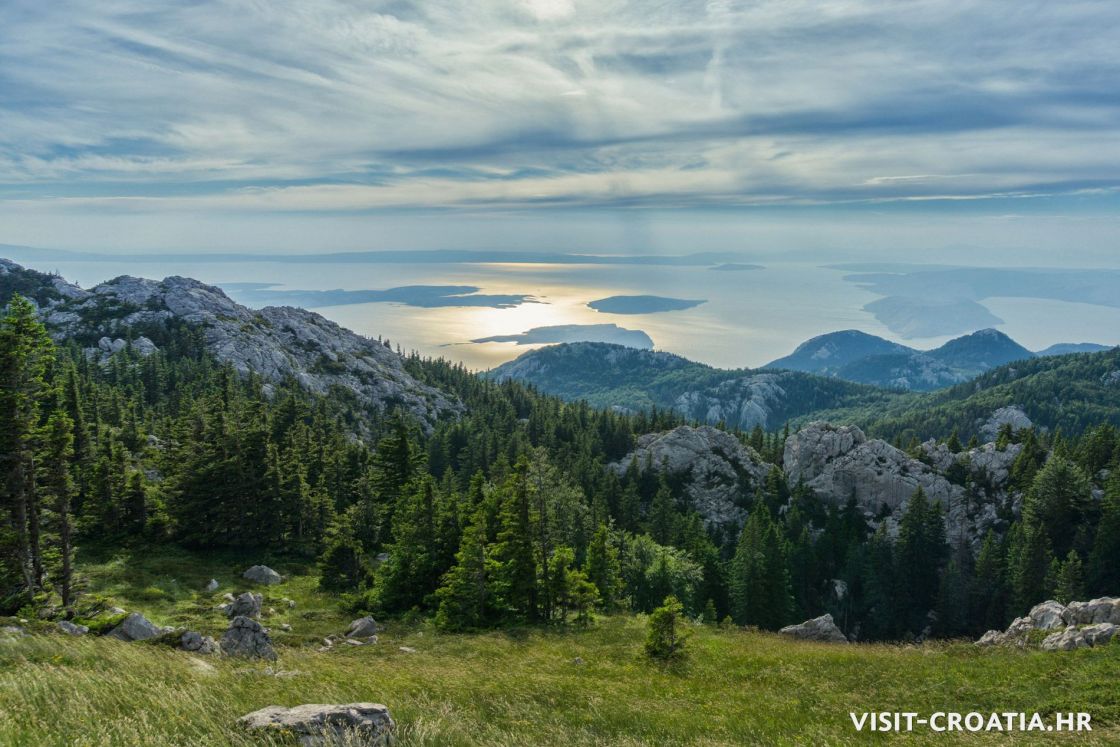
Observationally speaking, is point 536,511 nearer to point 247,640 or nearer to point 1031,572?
point 247,640

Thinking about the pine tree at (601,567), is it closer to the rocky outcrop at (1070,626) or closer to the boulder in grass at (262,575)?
the boulder in grass at (262,575)

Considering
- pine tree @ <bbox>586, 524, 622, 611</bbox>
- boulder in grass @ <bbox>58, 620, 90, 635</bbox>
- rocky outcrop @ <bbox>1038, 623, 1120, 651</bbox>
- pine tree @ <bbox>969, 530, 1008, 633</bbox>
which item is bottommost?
pine tree @ <bbox>969, 530, 1008, 633</bbox>

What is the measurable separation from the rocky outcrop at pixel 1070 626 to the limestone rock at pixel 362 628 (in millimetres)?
36245

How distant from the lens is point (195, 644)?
23.2m

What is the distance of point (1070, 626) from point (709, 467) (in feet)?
401

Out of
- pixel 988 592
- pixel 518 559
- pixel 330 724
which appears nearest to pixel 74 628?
pixel 330 724

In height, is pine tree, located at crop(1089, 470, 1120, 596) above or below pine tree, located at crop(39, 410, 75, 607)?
below

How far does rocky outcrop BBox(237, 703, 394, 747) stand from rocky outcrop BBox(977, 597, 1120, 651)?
32876 millimetres

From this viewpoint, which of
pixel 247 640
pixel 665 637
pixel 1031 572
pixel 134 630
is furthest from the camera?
pixel 1031 572

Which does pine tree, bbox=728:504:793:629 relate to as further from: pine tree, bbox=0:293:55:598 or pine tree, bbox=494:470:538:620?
pine tree, bbox=0:293:55:598

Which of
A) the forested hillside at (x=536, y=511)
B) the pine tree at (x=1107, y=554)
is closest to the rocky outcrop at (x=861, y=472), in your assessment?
the forested hillside at (x=536, y=511)

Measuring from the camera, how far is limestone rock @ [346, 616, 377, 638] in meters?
35.4

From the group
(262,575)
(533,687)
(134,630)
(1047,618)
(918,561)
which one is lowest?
(918,561)

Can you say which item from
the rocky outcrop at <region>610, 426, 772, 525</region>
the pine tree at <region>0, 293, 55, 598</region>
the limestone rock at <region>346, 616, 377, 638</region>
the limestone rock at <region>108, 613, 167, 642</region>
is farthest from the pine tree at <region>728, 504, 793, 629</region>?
the pine tree at <region>0, 293, 55, 598</region>
